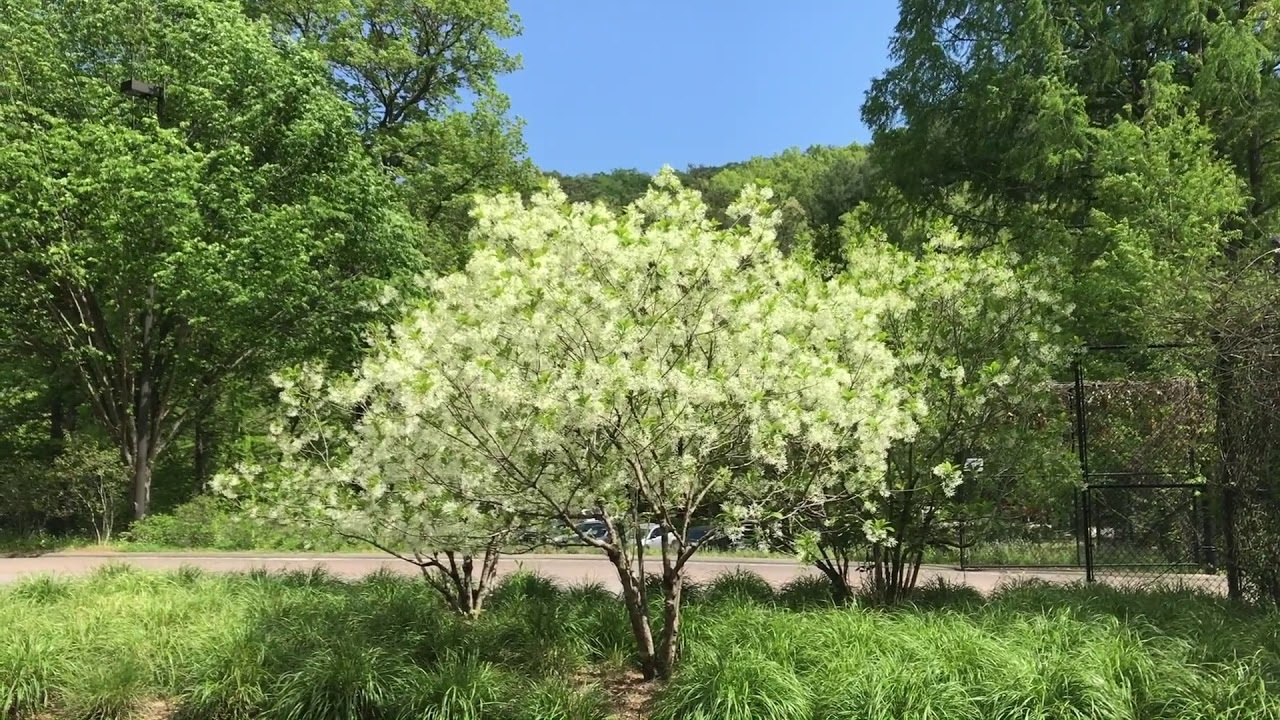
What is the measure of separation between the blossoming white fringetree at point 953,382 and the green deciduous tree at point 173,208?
1011 centimetres

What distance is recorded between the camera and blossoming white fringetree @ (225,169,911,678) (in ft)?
14.2

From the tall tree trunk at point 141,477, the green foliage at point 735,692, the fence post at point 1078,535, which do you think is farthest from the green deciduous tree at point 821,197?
the green foliage at point 735,692

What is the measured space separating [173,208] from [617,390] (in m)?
12.7

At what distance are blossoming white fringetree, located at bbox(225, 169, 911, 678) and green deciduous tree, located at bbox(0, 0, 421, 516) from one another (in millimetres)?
9983

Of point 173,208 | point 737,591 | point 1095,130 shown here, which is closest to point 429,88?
point 173,208

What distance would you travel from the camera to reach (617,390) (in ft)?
13.6

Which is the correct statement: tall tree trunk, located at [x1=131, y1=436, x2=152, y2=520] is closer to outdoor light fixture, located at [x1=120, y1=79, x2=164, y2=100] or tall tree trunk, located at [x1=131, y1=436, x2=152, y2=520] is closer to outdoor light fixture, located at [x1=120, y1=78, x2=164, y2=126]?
outdoor light fixture, located at [x1=120, y1=78, x2=164, y2=126]

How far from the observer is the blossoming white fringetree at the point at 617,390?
433 cm

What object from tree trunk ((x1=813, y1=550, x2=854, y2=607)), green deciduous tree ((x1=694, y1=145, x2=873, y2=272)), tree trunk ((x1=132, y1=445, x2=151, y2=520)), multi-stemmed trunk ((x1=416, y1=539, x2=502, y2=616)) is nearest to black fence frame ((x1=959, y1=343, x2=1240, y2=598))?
tree trunk ((x1=813, y1=550, x2=854, y2=607))

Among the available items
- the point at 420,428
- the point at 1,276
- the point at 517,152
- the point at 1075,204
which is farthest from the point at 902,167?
the point at 1,276

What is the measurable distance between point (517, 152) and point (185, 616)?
1747cm

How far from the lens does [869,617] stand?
5562 millimetres

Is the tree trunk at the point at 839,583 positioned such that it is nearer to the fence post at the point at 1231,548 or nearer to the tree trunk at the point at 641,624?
the tree trunk at the point at 641,624

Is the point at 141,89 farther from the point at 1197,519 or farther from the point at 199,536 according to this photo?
the point at 1197,519
